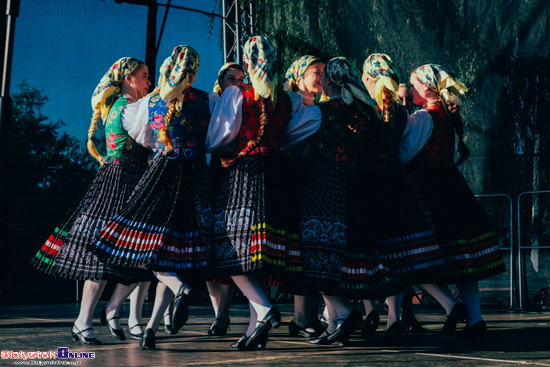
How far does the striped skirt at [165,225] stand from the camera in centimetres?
332

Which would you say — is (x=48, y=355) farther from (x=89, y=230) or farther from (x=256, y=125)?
(x=256, y=125)

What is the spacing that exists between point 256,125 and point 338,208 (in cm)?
55

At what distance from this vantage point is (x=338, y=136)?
350cm

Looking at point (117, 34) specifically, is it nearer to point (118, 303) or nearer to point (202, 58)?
point (202, 58)

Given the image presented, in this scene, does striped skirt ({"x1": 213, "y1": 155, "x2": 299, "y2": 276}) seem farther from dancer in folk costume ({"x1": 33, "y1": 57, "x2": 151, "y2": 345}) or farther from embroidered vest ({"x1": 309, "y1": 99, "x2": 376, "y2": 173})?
dancer in folk costume ({"x1": 33, "y1": 57, "x2": 151, "y2": 345})

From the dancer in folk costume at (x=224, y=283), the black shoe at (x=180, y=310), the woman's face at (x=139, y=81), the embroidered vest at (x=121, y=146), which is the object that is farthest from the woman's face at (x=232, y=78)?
the black shoe at (x=180, y=310)

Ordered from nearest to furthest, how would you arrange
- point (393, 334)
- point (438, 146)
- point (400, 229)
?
1. point (393, 334)
2. point (400, 229)
3. point (438, 146)

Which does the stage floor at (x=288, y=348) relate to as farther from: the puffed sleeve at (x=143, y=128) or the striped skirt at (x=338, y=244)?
the puffed sleeve at (x=143, y=128)

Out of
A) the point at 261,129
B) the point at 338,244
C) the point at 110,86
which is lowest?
the point at 338,244

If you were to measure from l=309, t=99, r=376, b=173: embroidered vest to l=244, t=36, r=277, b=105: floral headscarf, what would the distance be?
27 cm

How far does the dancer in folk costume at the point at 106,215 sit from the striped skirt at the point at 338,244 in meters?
0.84

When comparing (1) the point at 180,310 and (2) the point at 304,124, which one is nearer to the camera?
(1) the point at 180,310

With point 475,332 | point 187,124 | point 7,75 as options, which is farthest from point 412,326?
point 7,75

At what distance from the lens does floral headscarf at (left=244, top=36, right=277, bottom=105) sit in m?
3.37
